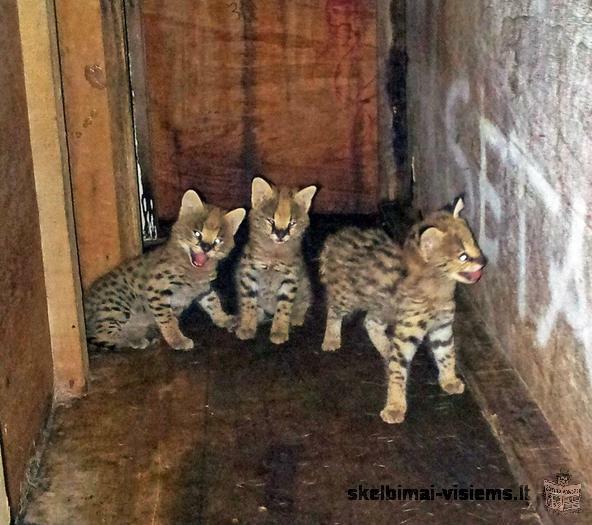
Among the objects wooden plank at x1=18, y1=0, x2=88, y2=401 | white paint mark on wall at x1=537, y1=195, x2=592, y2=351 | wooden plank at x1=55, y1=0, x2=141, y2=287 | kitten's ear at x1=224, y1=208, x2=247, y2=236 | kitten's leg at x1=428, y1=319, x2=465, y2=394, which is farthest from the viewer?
kitten's ear at x1=224, y1=208, x2=247, y2=236

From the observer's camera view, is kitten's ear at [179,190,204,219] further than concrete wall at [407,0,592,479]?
Yes

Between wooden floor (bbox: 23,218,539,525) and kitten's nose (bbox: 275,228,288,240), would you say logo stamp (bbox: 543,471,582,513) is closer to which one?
wooden floor (bbox: 23,218,539,525)

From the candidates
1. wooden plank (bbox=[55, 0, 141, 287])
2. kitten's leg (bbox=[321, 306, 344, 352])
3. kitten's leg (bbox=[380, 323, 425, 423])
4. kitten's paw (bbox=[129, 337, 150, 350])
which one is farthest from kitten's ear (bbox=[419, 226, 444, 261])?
wooden plank (bbox=[55, 0, 141, 287])

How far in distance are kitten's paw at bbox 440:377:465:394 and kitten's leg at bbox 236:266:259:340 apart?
0.92m

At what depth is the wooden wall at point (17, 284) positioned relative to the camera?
8.66 ft

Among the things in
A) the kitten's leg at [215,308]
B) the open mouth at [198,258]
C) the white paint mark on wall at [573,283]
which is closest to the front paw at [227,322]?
the kitten's leg at [215,308]

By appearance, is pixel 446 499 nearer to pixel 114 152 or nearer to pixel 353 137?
pixel 114 152

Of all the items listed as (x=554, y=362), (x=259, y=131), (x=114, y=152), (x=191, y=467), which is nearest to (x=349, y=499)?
(x=191, y=467)

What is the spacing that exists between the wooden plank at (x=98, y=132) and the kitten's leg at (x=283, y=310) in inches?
27.7

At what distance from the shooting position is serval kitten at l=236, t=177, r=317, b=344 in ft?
12.8

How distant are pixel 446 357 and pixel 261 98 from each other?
2129 millimetres

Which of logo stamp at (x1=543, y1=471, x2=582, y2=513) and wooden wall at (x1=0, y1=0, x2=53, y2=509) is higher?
wooden wall at (x1=0, y1=0, x2=53, y2=509)

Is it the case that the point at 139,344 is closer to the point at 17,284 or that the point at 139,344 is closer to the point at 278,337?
the point at 278,337

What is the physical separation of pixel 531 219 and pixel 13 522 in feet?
6.06
